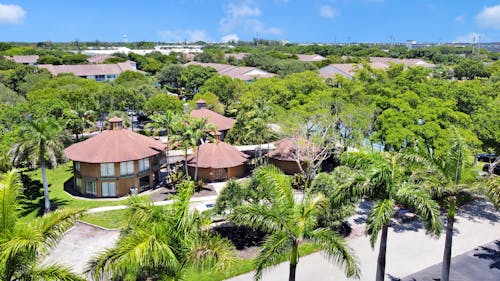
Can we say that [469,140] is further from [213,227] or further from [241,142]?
[241,142]

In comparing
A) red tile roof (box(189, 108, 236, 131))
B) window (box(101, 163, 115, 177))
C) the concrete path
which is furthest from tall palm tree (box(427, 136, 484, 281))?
red tile roof (box(189, 108, 236, 131))

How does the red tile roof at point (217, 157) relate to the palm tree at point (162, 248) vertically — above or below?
below

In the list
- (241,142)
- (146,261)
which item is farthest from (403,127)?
(146,261)

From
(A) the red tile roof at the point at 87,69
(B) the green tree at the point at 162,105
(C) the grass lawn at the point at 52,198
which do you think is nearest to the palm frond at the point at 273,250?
(C) the grass lawn at the point at 52,198

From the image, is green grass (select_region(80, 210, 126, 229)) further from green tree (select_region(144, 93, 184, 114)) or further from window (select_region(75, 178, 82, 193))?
green tree (select_region(144, 93, 184, 114))

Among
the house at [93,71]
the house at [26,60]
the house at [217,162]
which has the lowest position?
the house at [217,162]

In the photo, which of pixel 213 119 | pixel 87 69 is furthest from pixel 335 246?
pixel 87 69

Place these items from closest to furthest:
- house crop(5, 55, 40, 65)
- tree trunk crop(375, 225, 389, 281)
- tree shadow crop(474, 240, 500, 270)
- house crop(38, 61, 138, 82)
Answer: tree trunk crop(375, 225, 389, 281)
tree shadow crop(474, 240, 500, 270)
house crop(38, 61, 138, 82)
house crop(5, 55, 40, 65)

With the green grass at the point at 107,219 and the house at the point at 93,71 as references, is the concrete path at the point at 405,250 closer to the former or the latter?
the green grass at the point at 107,219
